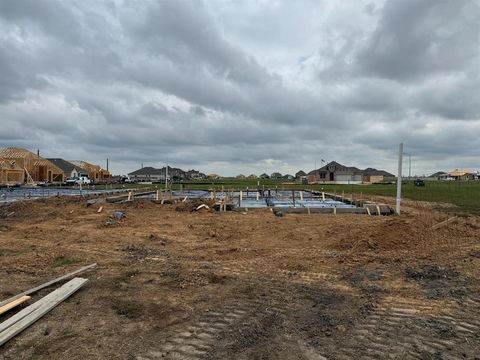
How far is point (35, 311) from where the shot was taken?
4828 millimetres

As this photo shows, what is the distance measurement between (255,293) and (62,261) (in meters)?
4.60

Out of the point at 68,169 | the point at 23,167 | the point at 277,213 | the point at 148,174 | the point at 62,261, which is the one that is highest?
the point at 68,169

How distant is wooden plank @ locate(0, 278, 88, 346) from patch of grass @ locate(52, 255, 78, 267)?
6.19 ft

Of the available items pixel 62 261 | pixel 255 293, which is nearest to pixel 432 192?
pixel 255 293

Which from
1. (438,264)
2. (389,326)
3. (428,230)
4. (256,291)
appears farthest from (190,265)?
(428,230)

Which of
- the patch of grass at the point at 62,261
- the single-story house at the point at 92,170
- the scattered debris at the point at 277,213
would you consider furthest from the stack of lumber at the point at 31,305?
the single-story house at the point at 92,170

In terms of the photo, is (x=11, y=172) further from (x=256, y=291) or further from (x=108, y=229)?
(x=256, y=291)

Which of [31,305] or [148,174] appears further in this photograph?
[148,174]

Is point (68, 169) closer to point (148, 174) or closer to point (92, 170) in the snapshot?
point (92, 170)

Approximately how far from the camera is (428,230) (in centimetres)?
1102

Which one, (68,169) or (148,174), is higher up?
(68,169)

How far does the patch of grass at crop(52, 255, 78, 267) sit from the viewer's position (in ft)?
25.5

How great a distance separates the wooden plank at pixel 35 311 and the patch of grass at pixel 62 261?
1.89 meters

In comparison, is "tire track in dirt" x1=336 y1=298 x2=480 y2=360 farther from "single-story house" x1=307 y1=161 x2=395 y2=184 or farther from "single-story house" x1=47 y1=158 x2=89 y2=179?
"single-story house" x1=307 y1=161 x2=395 y2=184
